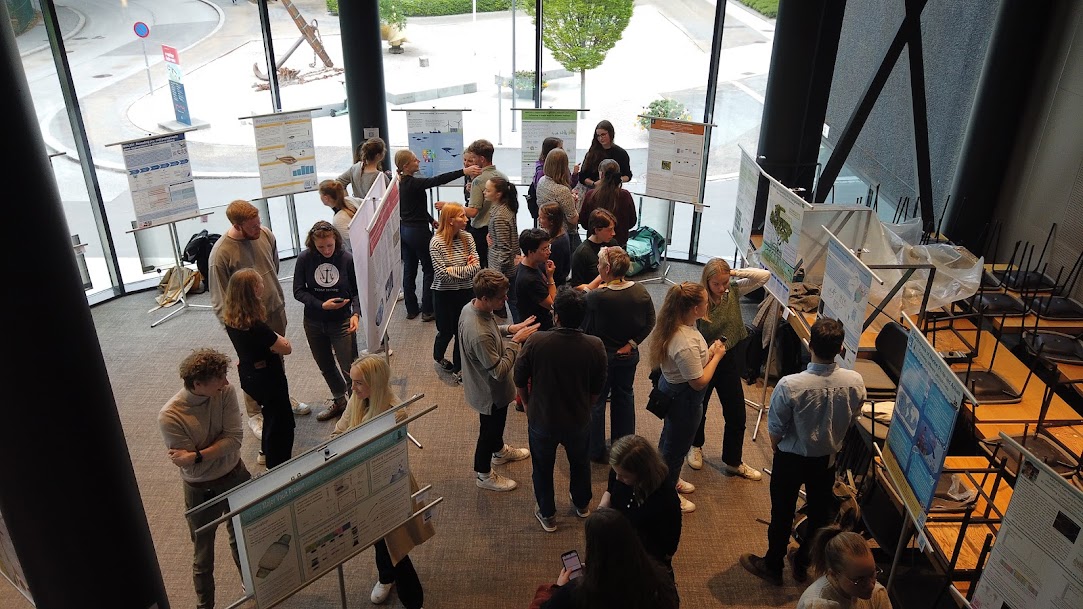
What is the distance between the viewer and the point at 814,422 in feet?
11.7

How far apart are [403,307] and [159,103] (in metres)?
3.26

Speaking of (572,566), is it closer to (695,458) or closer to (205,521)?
(205,521)

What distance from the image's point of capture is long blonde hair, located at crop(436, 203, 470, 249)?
5277 mm

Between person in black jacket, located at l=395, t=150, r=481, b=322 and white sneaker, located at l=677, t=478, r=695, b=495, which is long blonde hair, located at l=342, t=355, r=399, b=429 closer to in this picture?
white sneaker, located at l=677, t=478, r=695, b=495

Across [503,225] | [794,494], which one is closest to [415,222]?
[503,225]

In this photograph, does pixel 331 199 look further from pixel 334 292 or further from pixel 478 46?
pixel 478 46

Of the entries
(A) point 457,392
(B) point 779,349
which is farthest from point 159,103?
(B) point 779,349

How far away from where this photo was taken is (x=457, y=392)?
5797 mm

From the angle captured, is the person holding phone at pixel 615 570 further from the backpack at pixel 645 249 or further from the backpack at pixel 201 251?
the backpack at pixel 645 249

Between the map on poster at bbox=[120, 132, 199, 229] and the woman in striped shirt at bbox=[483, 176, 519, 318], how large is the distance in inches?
122

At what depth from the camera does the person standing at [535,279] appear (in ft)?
15.0

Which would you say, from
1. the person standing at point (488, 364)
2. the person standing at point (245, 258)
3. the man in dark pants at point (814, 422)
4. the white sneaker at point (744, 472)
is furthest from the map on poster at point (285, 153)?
the man in dark pants at point (814, 422)

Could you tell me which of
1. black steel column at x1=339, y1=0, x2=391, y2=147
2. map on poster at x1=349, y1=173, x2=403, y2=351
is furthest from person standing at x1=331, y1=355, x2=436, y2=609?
black steel column at x1=339, y1=0, x2=391, y2=147

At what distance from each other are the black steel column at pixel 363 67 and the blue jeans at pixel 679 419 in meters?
5.10
